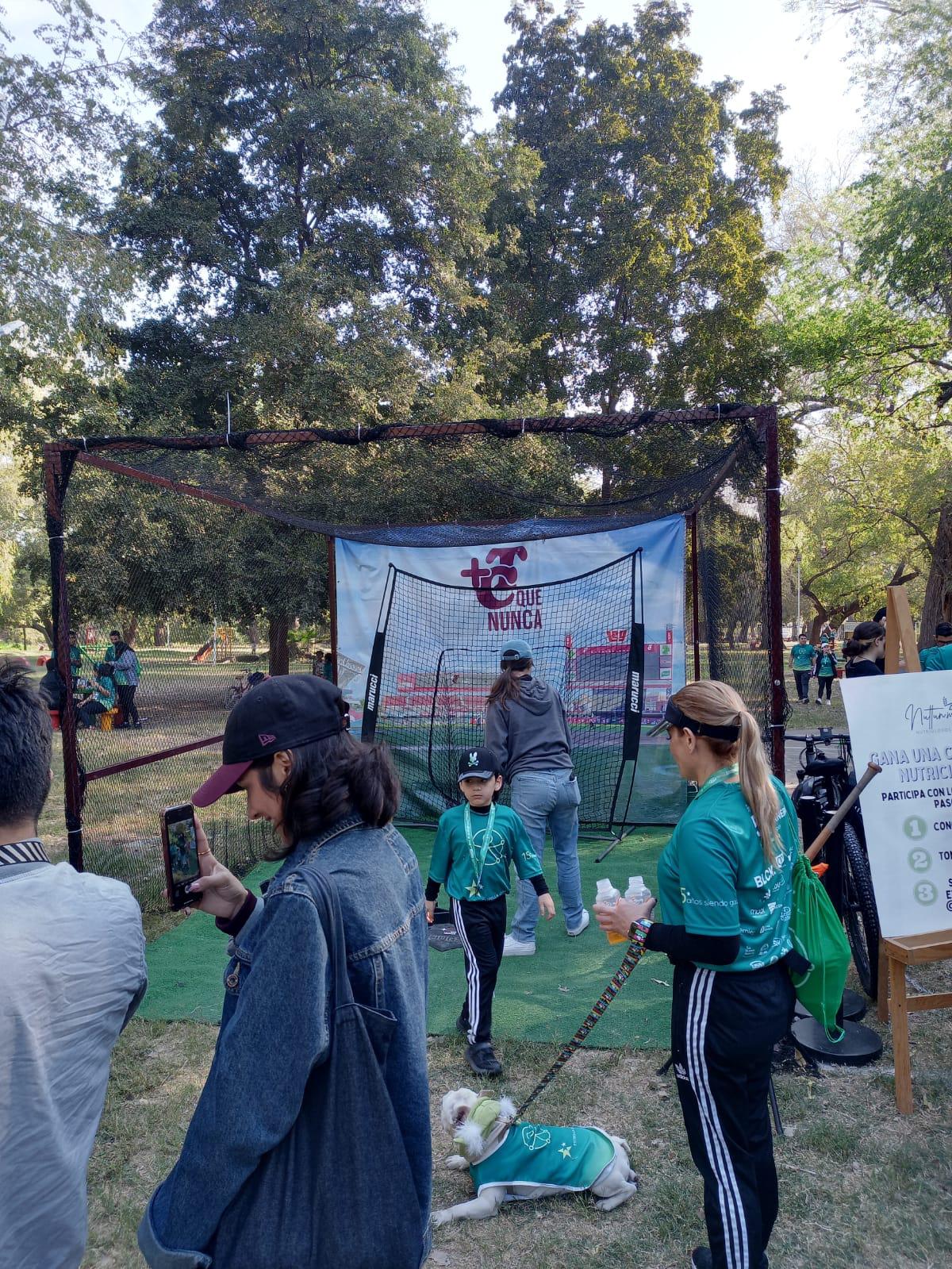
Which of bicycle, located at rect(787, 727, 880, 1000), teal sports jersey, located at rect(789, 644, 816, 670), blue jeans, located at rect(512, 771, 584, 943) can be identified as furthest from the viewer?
teal sports jersey, located at rect(789, 644, 816, 670)

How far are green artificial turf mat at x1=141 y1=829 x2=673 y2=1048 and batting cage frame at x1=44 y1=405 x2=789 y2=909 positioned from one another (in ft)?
2.59

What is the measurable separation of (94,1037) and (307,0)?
19.9 meters

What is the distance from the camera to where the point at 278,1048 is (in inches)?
46.7

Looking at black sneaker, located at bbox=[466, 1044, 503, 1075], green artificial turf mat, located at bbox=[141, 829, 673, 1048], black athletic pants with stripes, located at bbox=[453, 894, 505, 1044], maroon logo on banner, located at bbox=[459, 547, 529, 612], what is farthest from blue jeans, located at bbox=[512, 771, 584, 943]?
maroon logo on banner, located at bbox=[459, 547, 529, 612]

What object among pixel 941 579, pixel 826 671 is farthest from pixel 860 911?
pixel 826 671

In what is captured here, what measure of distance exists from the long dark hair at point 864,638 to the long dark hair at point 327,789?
456 cm

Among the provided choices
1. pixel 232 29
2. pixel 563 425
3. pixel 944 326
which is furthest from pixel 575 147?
pixel 563 425

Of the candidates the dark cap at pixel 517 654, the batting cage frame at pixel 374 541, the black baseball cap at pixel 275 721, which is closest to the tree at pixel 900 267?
the batting cage frame at pixel 374 541

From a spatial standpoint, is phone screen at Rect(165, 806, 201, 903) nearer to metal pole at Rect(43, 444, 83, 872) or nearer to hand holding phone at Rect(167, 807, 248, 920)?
hand holding phone at Rect(167, 807, 248, 920)

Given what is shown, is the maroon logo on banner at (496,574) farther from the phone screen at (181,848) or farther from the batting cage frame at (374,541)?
the phone screen at (181,848)

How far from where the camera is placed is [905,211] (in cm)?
1192

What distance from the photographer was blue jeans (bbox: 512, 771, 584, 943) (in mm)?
4918

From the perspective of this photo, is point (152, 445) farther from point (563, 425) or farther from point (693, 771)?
point (693, 771)

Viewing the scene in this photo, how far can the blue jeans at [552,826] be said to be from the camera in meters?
4.92
